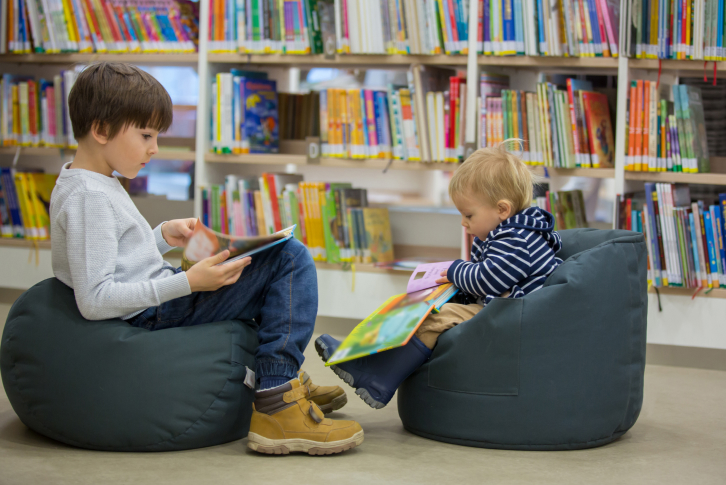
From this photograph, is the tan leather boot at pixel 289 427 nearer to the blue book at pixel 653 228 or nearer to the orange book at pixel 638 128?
the blue book at pixel 653 228

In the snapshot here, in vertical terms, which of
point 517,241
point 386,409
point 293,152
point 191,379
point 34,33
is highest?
point 34,33

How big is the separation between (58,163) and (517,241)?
10.0 ft

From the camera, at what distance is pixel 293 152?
3.48 metres

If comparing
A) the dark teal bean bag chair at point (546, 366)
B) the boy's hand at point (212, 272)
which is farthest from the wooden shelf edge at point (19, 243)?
the dark teal bean bag chair at point (546, 366)

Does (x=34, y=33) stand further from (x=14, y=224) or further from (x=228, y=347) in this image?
(x=228, y=347)

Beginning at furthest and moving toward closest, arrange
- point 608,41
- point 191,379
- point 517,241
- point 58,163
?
1. point 58,163
2. point 608,41
3. point 517,241
4. point 191,379

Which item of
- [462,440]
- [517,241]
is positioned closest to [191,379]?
[462,440]

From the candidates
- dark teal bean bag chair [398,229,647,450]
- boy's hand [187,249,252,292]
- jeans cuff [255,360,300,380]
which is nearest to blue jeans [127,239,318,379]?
jeans cuff [255,360,300,380]

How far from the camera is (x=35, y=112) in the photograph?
358 centimetres

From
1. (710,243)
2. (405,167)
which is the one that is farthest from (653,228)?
(405,167)

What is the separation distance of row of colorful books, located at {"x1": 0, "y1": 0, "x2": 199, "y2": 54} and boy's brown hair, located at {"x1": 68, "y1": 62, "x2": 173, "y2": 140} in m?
1.84

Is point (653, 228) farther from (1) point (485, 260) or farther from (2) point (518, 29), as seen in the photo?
(1) point (485, 260)

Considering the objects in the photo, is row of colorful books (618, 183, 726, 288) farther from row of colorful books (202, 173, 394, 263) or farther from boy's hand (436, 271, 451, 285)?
boy's hand (436, 271, 451, 285)

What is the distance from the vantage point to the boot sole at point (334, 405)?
192cm
